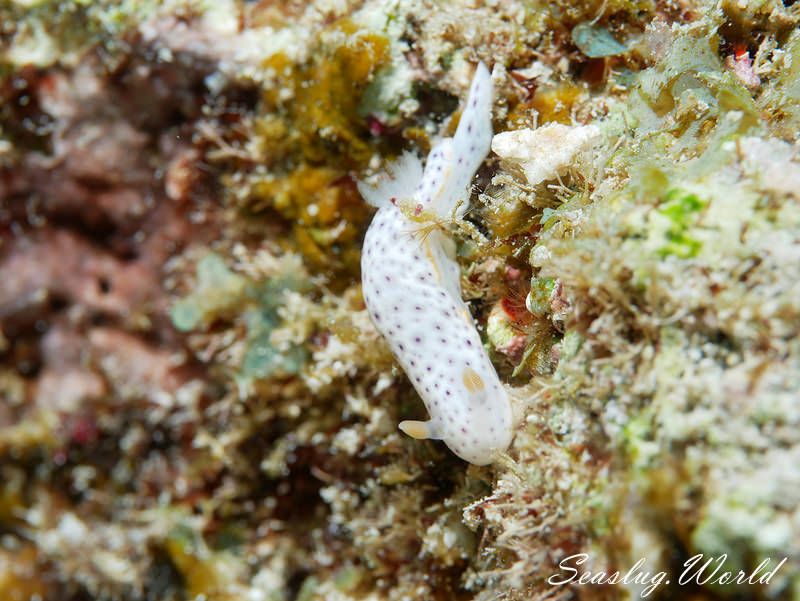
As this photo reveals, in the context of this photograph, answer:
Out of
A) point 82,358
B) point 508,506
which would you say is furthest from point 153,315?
point 508,506

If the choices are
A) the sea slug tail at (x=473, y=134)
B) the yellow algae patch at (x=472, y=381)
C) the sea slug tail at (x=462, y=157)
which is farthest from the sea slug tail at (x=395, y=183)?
the yellow algae patch at (x=472, y=381)

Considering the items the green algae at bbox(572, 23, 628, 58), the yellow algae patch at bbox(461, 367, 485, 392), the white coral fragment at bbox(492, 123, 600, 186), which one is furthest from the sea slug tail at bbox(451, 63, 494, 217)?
the yellow algae patch at bbox(461, 367, 485, 392)

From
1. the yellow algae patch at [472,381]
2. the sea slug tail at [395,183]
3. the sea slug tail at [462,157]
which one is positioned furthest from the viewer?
the sea slug tail at [395,183]

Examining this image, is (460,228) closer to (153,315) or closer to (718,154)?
(718,154)

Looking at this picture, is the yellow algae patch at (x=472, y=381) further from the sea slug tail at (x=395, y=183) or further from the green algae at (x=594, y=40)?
the green algae at (x=594, y=40)

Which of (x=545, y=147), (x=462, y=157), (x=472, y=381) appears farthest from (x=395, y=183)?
(x=472, y=381)
